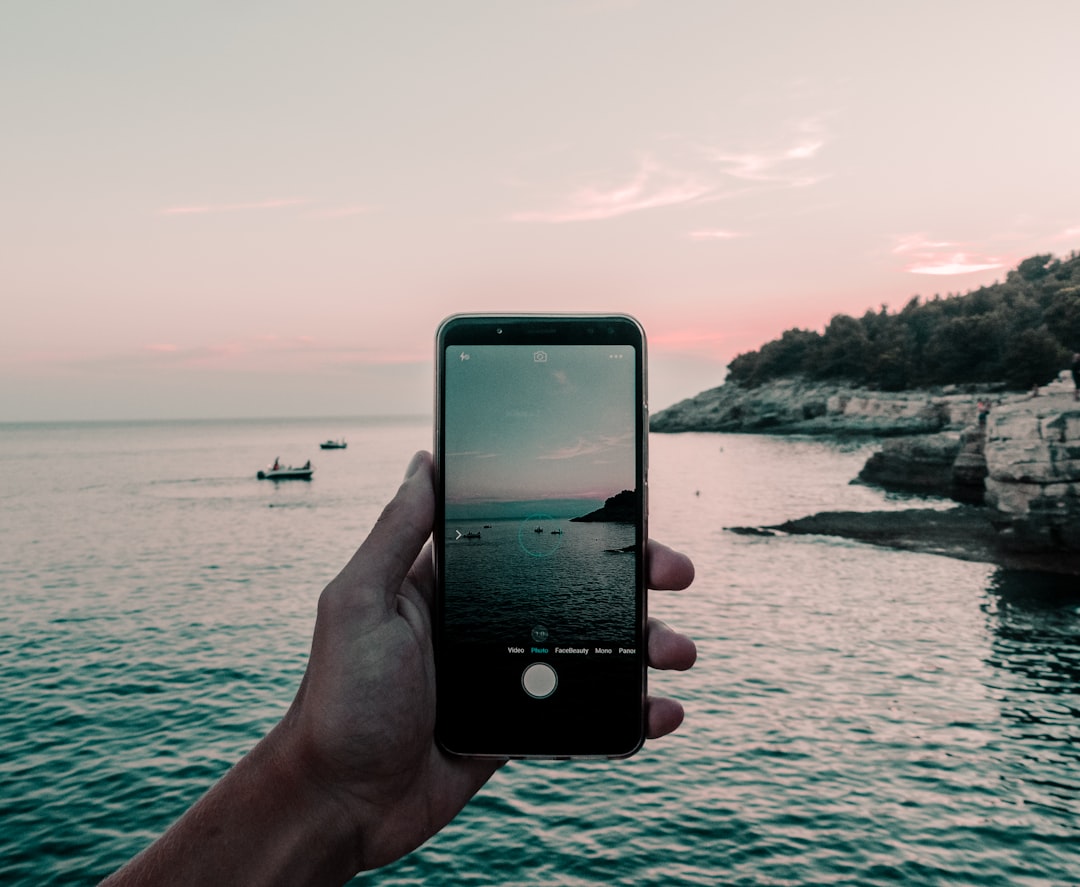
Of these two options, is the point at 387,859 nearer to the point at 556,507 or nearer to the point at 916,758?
the point at 556,507

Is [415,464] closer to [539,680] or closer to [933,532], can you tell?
[539,680]

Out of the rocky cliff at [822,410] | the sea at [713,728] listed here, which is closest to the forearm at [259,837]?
the sea at [713,728]

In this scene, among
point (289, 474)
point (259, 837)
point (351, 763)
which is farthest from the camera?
point (289, 474)

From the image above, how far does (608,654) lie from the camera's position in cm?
399

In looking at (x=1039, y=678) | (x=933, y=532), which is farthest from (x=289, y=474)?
(x=1039, y=678)

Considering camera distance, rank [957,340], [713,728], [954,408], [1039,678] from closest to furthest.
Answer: [713,728]
[1039,678]
[954,408]
[957,340]

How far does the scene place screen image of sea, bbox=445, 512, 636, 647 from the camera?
157 inches

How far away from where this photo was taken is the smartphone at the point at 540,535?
390cm

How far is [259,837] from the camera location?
3043 mm

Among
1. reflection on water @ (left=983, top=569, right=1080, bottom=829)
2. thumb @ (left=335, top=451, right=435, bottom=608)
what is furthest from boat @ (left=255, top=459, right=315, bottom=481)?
thumb @ (left=335, top=451, right=435, bottom=608)

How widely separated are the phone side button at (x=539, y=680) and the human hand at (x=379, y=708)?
39 cm

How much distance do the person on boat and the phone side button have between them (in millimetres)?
413

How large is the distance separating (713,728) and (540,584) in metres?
19.0

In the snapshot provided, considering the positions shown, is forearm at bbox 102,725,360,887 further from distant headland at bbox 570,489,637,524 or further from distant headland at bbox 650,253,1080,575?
distant headland at bbox 650,253,1080,575
